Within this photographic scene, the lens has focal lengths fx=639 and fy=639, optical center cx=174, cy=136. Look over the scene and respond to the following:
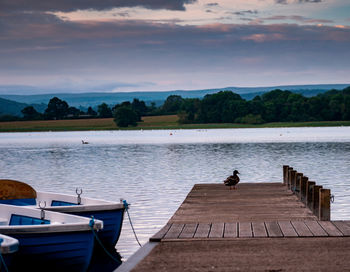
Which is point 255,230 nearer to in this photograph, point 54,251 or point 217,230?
point 217,230

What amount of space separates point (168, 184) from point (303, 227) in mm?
18280

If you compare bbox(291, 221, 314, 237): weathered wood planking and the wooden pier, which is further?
bbox(291, 221, 314, 237): weathered wood planking

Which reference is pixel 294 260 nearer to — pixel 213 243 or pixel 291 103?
pixel 213 243

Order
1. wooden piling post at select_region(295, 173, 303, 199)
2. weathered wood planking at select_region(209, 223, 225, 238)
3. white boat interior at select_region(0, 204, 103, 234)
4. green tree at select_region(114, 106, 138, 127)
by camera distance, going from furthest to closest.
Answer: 1. green tree at select_region(114, 106, 138, 127)
2. wooden piling post at select_region(295, 173, 303, 199)
3. weathered wood planking at select_region(209, 223, 225, 238)
4. white boat interior at select_region(0, 204, 103, 234)

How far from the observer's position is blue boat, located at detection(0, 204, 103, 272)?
1068 cm

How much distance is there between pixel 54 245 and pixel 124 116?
583 ft

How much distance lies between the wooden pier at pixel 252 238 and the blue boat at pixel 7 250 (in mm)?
1909

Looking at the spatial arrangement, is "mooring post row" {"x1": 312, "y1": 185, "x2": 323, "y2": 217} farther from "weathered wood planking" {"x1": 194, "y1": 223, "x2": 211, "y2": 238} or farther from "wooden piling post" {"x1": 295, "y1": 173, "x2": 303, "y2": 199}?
"wooden piling post" {"x1": 295, "y1": 173, "x2": 303, "y2": 199}

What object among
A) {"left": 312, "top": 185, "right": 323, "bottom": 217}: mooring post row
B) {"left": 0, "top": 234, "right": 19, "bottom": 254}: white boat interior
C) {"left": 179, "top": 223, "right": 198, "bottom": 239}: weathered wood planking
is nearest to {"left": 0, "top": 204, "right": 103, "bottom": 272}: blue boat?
{"left": 0, "top": 234, "right": 19, "bottom": 254}: white boat interior

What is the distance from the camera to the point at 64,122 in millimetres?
197000

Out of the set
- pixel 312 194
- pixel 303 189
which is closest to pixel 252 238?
pixel 312 194

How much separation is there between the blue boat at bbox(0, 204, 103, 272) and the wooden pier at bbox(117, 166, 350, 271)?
1.17 m

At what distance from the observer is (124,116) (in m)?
188

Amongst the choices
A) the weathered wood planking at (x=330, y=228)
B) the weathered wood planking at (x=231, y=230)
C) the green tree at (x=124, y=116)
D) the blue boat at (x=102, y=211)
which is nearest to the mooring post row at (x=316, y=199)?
the weathered wood planking at (x=330, y=228)
